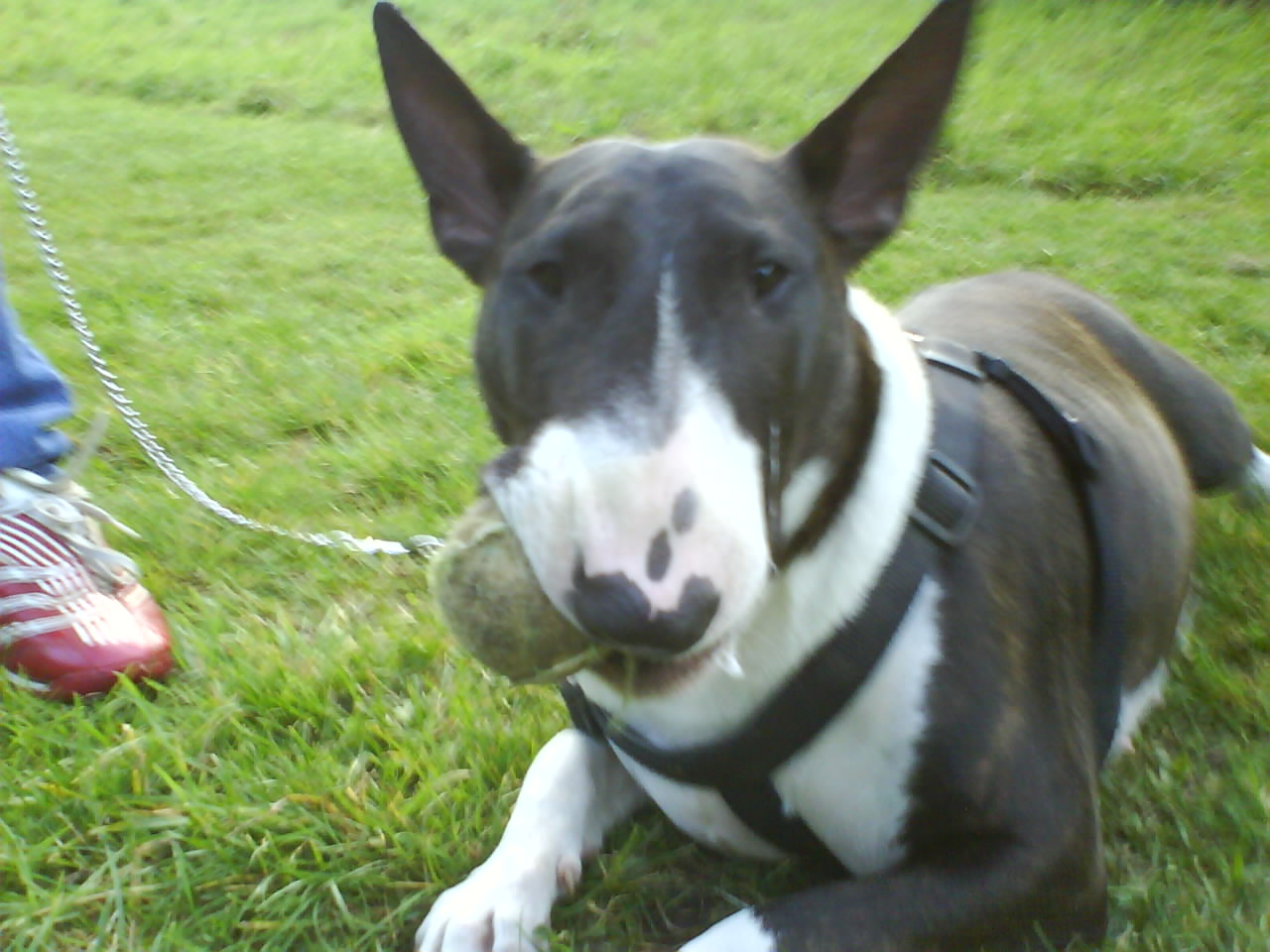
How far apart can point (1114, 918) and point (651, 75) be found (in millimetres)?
7216

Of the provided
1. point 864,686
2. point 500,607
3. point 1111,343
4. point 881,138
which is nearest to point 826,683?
point 864,686

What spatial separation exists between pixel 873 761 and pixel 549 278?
746 mm

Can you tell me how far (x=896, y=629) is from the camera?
160 centimetres

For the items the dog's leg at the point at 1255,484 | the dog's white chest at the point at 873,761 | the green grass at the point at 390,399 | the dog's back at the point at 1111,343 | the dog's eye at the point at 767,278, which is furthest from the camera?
the dog's leg at the point at 1255,484

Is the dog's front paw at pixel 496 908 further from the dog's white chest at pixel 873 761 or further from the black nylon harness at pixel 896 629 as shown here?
the dog's white chest at pixel 873 761

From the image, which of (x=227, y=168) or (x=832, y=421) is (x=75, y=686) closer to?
(x=832, y=421)

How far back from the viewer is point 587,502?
1.22 metres

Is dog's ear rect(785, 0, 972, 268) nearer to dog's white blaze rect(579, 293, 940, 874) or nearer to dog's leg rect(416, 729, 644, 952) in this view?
dog's white blaze rect(579, 293, 940, 874)

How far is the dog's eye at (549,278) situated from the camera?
4.88ft

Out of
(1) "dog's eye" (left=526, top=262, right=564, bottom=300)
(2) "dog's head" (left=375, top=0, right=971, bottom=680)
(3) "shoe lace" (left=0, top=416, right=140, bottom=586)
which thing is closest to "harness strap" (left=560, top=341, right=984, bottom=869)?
(2) "dog's head" (left=375, top=0, right=971, bottom=680)

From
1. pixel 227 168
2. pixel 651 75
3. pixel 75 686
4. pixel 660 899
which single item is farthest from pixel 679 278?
pixel 651 75

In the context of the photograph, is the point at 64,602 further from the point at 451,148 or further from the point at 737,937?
the point at 737,937

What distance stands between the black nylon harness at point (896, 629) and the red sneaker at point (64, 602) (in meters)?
0.92

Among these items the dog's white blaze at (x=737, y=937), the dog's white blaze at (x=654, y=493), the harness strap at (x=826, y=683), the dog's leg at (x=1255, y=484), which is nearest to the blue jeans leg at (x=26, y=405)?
the harness strap at (x=826, y=683)
